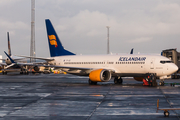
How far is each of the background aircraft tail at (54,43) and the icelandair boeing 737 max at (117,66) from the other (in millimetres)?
694

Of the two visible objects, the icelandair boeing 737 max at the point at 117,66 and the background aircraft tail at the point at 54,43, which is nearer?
the icelandair boeing 737 max at the point at 117,66

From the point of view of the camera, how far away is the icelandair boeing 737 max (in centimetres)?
3094

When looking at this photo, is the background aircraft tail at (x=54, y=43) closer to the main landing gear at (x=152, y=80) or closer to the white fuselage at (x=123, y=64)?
the white fuselage at (x=123, y=64)

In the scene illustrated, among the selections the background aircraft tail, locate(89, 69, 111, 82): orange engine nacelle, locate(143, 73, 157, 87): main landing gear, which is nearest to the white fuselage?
locate(143, 73, 157, 87): main landing gear

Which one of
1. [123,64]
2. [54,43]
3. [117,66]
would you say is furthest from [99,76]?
[54,43]

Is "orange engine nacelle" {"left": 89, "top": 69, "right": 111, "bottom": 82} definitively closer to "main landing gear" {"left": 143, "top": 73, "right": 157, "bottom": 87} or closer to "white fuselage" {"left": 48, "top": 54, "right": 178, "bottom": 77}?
"white fuselage" {"left": 48, "top": 54, "right": 178, "bottom": 77}

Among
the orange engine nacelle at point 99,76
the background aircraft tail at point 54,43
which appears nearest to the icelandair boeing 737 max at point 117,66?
the orange engine nacelle at point 99,76

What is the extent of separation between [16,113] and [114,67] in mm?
21381

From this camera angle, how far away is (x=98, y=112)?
1360 cm

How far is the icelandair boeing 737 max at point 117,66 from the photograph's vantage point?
102ft

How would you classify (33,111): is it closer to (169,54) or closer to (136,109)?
(136,109)

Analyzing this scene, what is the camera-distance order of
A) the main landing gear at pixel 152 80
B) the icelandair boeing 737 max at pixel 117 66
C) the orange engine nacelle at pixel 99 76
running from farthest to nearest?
the orange engine nacelle at pixel 99 76
the icelandair boeing 737 max at pixel 117 66
the main landing gear at pixel 152 80

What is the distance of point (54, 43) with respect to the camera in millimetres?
40438

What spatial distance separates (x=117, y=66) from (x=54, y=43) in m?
11.8
